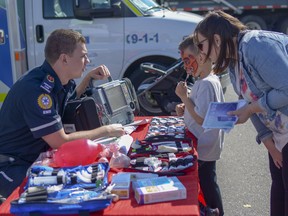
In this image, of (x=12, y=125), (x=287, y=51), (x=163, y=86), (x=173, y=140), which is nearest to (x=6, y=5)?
(x=163, y=86)

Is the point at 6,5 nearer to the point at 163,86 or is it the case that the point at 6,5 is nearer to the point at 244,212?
the point at 163,86

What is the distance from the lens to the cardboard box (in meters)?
1.86

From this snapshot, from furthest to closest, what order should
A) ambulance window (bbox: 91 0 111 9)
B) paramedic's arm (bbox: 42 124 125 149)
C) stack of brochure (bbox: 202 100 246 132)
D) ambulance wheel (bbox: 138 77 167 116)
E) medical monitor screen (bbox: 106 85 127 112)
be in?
ambulance window (bbox: 91 0 111 9) → ambulance wheel (bbox: 138 77 167 116) → medical monitor screen (bbox: 106 85 127 112) → paramedic's arm (bbox: 42 124 125 149) → stack of brochure (bbox: 202 100 246 132)

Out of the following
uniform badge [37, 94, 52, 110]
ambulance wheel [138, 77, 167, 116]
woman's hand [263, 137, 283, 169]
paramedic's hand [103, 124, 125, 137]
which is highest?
uniform badge [37, 94, 52, 110]

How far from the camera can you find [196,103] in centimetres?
294

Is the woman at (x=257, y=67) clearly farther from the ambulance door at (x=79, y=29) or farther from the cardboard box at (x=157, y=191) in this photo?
the ambulance door at (x=79, y=29)

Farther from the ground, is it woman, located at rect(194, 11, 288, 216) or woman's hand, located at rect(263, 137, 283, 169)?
woman, located at rect(194, 11, 288, 216)

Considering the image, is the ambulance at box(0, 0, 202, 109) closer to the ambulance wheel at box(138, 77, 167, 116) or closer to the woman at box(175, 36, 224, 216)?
the ambulance wheel at box(138, 77, 167, 116)

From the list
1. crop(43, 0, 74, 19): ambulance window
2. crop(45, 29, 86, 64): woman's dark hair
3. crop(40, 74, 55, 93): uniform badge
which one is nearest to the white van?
crop(43, 0, 74, 19): ambulance window

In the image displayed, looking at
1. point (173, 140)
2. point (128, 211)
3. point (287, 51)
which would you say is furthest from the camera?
point (173, 140)

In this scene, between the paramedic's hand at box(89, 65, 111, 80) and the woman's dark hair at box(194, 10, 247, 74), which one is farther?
the paramedic's hand at box(89, 65, 111, 80)

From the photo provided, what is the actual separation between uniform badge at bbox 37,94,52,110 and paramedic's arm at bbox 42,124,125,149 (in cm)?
15

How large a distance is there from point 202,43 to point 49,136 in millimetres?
974

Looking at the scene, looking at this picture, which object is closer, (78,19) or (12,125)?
(12,125)
